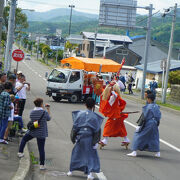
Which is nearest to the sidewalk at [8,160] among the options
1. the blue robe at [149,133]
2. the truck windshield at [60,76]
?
the blue robe at [149,133]

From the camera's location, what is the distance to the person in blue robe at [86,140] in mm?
7336

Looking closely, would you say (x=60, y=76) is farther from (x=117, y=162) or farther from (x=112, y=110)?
(x=117, y=162)

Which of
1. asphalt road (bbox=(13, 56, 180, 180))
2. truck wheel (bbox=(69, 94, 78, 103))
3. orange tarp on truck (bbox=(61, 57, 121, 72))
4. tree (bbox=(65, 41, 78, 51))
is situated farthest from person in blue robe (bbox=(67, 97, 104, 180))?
tree (bbox=(65, 41, 78, 51))

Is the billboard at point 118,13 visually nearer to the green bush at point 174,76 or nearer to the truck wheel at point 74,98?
the truck wheel at point 74,98

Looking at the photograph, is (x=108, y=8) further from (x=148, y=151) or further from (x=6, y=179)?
(x=6, y=179)

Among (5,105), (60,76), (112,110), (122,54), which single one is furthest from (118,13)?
(122,54)

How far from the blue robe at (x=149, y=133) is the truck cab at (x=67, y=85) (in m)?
13.8

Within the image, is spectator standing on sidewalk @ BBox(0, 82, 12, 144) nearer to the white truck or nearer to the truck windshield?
the white truck

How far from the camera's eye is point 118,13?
30.3m

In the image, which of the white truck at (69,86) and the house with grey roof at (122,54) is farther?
the house with grey roof at (122,54)

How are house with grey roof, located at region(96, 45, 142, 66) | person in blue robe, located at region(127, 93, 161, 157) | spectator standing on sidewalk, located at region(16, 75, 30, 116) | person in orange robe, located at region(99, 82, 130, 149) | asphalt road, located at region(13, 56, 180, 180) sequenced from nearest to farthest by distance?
asphalt road, located at region(13, 56, 180, 180) → person in blue robe, located at region(127, 93, 161, 157) → person in orange robe, located at region(99, 82, 130, 149) → spectator standing on sidewalk, located at region(16, 75, 30, 116) → house with grey roof, located at region(96, 45, 142, 66)

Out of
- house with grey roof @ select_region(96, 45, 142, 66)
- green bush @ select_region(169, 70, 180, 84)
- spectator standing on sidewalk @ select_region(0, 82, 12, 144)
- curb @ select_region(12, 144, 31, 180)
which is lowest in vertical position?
curb @ select_region(12, 144, 31, 180)

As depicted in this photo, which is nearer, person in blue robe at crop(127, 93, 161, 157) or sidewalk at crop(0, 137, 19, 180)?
sidewalk at crop(0, 137, 19, 180)

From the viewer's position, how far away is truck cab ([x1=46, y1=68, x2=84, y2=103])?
77.2 feet
